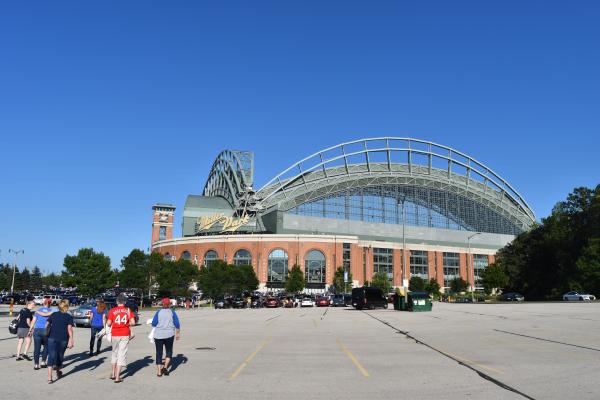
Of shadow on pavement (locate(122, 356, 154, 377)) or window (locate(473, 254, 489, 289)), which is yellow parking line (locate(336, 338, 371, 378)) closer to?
shadow on pavement (locate(122, 356, 154, 377))

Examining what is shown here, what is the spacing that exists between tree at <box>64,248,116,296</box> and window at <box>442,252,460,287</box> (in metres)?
88.1

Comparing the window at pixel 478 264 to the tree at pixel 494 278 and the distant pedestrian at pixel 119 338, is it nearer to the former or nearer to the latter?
the tree at pixel 494 278

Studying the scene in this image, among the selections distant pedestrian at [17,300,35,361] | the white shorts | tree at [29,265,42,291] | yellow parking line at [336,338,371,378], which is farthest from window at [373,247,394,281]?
tree at [29,265,42,291]

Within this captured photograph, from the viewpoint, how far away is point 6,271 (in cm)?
15512

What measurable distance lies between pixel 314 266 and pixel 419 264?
29.9 m

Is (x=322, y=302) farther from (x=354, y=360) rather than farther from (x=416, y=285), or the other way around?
(x=354, y=360)

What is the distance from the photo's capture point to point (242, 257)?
383ft

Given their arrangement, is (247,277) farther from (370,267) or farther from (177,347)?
(177,347)

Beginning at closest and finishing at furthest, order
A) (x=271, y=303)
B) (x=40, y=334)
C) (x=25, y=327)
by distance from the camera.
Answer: (x=40, y=334), (x=25, y=327), (x=271, y=303)

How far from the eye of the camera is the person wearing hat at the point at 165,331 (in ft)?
38.3

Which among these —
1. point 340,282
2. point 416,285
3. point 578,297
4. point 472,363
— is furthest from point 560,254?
point 472,363

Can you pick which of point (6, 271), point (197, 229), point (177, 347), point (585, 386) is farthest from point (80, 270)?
point (6, 271)

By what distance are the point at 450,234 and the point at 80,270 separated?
9379 centimetres

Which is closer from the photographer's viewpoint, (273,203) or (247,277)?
(247,277)
